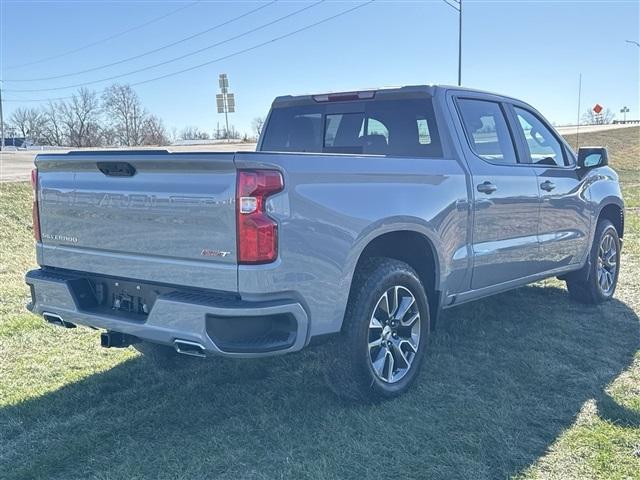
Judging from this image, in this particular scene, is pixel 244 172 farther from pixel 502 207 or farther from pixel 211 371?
pixel 502 207

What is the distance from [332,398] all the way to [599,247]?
3455 mm

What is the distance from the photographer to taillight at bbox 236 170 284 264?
9.89 ft

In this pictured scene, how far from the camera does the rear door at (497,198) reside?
178 inches

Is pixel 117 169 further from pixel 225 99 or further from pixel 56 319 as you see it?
pixel 225 99

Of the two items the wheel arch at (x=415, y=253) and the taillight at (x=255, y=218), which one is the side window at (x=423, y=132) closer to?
the wheel arch at (x=415, y=253)

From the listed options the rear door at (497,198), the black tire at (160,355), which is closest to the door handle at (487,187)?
the rear door at (497,198)

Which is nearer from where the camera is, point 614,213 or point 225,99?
point 614,213

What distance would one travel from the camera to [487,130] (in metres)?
4.89

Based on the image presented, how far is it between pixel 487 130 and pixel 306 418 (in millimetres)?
2552

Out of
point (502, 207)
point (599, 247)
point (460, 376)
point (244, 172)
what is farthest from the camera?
point (599, 247)

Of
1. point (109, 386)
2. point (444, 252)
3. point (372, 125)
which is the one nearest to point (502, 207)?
point (444, 252)

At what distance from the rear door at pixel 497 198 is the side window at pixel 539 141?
27 centimetres

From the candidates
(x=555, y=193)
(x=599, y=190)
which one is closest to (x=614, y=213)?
(x=599, y=190)

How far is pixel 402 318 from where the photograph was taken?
4008 mm
